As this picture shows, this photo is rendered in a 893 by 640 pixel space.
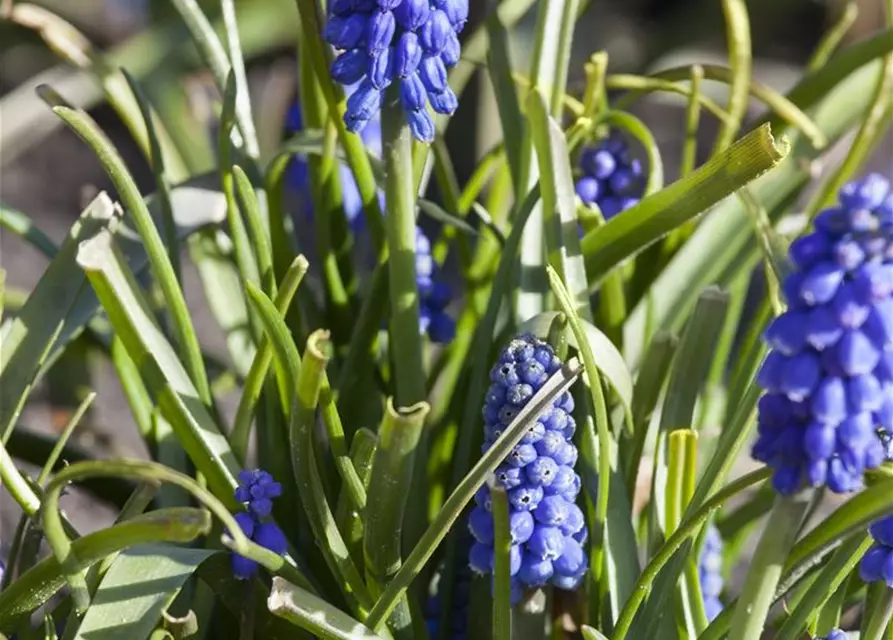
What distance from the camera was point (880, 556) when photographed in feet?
2.07

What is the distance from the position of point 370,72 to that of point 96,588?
1.17 ft

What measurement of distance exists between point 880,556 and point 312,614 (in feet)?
1.02

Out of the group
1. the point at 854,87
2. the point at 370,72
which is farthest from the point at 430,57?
the point at 854,87

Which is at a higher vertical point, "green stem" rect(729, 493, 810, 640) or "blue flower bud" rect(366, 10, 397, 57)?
"blue flower bud" rect(366, 10, 397, 57)

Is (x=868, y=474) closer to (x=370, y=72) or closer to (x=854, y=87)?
(x=370, y=72)

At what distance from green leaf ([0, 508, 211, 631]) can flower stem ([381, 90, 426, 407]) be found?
237 mm

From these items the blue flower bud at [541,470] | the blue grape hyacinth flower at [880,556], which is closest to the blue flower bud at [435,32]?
the blue flower bud at [541,470]

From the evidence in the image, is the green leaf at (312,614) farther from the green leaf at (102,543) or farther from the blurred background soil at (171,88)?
the blurred background soil at (171,88)

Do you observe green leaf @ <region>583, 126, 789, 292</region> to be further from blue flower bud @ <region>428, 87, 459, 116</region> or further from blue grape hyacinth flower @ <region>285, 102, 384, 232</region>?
blue grape hyacinth flower @ <region>285, 102, 384, 232</region>

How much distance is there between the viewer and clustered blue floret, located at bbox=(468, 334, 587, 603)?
66cm

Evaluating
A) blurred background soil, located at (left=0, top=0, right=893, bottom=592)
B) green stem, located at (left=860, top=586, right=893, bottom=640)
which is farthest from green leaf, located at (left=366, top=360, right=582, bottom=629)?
blurred background soil, located at (left=0, top=0, right=893, bottom=592)

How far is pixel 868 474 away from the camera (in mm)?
604

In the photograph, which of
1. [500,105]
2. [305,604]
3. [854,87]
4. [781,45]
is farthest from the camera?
[781,45]

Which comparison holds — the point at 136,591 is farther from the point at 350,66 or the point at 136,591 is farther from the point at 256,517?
the point at 350,66
